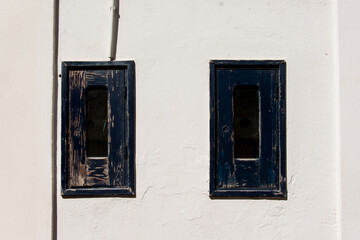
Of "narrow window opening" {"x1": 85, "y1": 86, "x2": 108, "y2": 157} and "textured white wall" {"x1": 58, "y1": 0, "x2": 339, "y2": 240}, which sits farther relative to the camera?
"narrow window opening" {"x1": 85, "y1": 86, "x2": 108, "y2": 157}

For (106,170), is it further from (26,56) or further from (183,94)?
(26,56)

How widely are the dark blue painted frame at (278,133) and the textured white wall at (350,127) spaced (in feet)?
1.77

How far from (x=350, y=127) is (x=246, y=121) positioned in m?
0.96

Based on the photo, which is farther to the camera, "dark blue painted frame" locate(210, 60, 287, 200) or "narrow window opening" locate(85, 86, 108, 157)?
"narrow window opening" locate(85, 86, 108, 157)

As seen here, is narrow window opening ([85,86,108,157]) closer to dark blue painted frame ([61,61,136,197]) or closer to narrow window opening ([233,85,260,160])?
dark blue painted frame ([61,61,136,197])

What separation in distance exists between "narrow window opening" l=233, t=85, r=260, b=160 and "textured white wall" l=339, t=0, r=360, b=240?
794 millimetres

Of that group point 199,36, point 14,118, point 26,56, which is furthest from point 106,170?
point 199,36

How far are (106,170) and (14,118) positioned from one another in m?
1.03

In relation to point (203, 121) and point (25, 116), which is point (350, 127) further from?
point (25, 116)

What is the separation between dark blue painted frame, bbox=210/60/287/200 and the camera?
3344 millimetres

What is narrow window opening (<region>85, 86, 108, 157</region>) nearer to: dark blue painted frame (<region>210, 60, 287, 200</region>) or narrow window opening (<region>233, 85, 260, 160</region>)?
dark blue painted frame (<region>210, 60, 287, 200</region>)

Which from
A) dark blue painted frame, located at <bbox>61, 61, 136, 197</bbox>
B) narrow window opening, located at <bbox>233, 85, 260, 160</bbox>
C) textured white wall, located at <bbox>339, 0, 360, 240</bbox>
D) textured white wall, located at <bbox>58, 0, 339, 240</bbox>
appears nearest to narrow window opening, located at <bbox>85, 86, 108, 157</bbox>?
dark blue painted frame, located at <bbox>61, 61, 136, 197</bbox>

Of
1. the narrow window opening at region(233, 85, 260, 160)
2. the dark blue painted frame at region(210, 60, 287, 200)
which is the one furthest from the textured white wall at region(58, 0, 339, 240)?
the narrow window opening at region(233, 85, 260, 160)

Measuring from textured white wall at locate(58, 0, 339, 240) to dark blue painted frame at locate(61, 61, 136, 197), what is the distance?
0.06m
